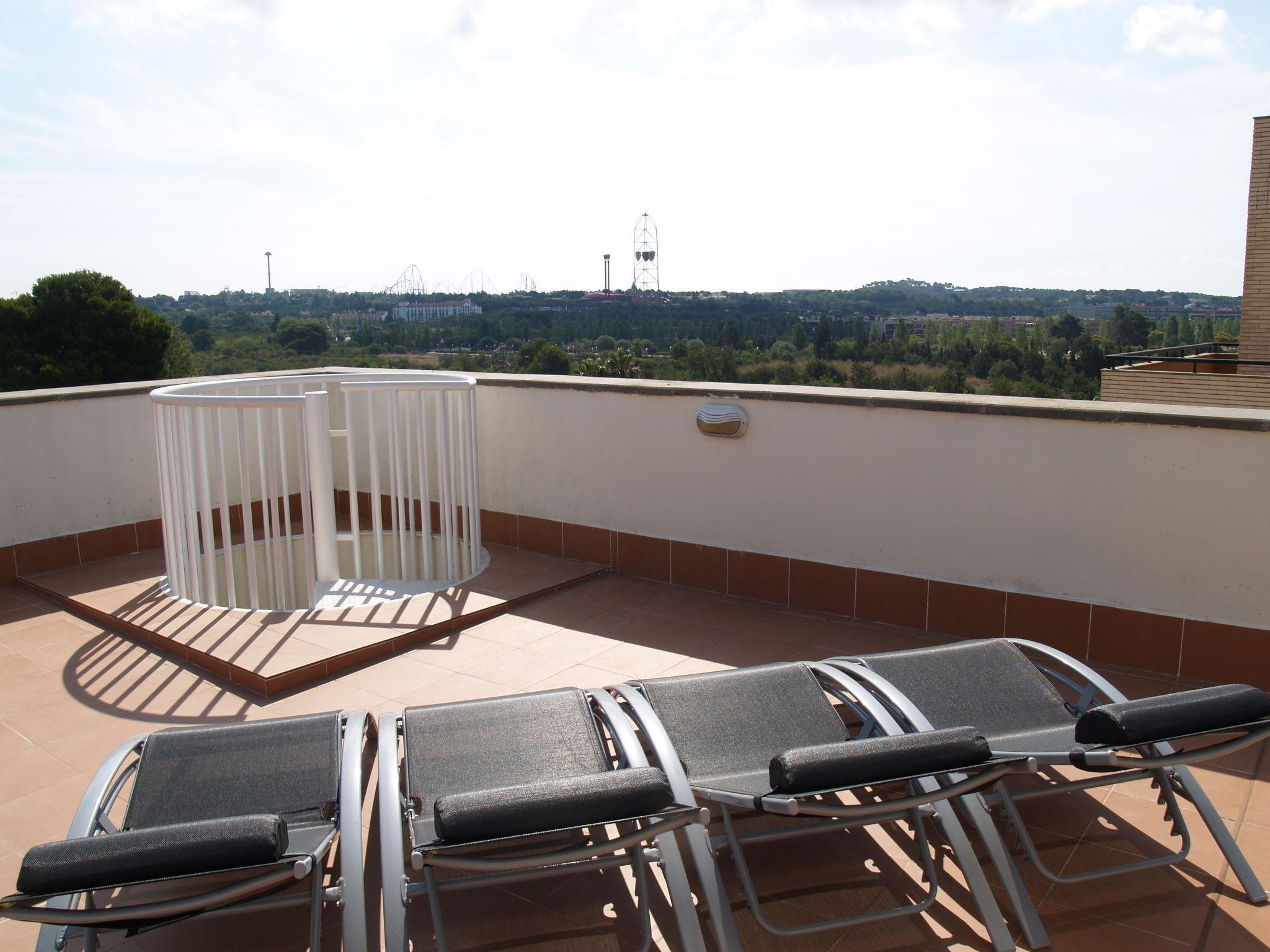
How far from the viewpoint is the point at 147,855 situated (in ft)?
→ 5.12

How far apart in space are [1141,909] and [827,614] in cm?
233

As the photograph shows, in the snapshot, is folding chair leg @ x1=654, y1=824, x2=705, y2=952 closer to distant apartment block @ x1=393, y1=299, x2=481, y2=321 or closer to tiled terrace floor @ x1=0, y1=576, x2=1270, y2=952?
tiled terrace floor @ x1=0, y1=576, x2=1270, y2=952

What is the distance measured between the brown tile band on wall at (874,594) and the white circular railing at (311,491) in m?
0.60

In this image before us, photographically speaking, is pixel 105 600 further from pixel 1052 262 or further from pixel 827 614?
pixel 1052 262

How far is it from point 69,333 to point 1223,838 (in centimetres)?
3374

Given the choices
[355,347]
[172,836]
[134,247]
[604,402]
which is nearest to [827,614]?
[604,402]

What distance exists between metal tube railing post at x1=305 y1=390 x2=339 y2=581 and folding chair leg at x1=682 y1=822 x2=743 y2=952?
3.25 metres

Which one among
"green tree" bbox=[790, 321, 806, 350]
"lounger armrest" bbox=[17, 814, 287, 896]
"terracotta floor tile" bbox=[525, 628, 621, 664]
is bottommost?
"terracotta floor tile" bbox=[525, 628, 621, 664]

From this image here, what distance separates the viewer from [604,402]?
5.20 meters

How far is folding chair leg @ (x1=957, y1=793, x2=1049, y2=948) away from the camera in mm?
2131

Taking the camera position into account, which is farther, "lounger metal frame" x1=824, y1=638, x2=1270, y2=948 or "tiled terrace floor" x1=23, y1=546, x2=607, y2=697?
"tiled terrace floor" x1=23, y1=546, x2=607, y2=697

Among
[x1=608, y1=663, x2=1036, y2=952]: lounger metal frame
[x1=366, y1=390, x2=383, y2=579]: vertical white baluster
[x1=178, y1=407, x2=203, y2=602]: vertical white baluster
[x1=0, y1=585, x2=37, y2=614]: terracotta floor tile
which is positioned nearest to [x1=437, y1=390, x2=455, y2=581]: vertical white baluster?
[x1=366, y1=390, x2=383, y2=579]: vertical white baluster

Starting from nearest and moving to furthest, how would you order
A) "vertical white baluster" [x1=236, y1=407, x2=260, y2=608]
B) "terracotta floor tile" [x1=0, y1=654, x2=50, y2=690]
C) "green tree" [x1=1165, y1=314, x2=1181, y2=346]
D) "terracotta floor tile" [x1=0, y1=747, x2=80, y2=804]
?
"terracotta floor tile" [x1=0, y1=747, x2=80, y2=804]
"terracotta floor tile" [x1=0, y1=654, x2=50, y2=690]
"vertical white baluster" [x1=236, y1=407, x2=260, y2=608]
"green tree" [x1=1165, y1=314, x2=1181, y2=346]

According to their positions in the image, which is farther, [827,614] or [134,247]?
[134,247]
